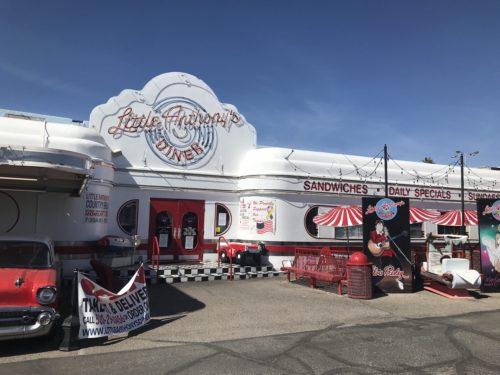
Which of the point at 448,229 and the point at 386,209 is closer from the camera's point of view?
the point at 386,209

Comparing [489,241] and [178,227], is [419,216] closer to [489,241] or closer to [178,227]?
[489,241]

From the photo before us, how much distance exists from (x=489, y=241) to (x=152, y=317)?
963 centimetres

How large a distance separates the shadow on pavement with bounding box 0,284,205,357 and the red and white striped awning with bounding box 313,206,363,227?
562cm

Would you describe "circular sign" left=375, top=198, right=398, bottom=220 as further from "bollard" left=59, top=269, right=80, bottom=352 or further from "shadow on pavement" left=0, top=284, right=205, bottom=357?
"bollard" left=59, top=269, right=80, bottom=352

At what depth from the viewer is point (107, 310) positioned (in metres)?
7.04

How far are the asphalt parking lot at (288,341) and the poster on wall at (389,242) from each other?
3.96 ft

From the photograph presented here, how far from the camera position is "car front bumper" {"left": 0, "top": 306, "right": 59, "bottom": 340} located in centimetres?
588

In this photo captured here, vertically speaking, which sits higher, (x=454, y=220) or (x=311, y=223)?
(x=454, y=220)

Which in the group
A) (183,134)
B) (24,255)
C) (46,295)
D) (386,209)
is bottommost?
(46,295)

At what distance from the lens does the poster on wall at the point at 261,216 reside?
49.6ft

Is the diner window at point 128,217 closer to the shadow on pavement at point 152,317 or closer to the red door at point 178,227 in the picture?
the red door at point 178,227

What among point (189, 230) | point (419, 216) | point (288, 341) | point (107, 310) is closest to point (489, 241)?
point (419, 216)

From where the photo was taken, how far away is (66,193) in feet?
39.6

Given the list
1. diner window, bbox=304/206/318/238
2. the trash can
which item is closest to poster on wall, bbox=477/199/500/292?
the trash can
